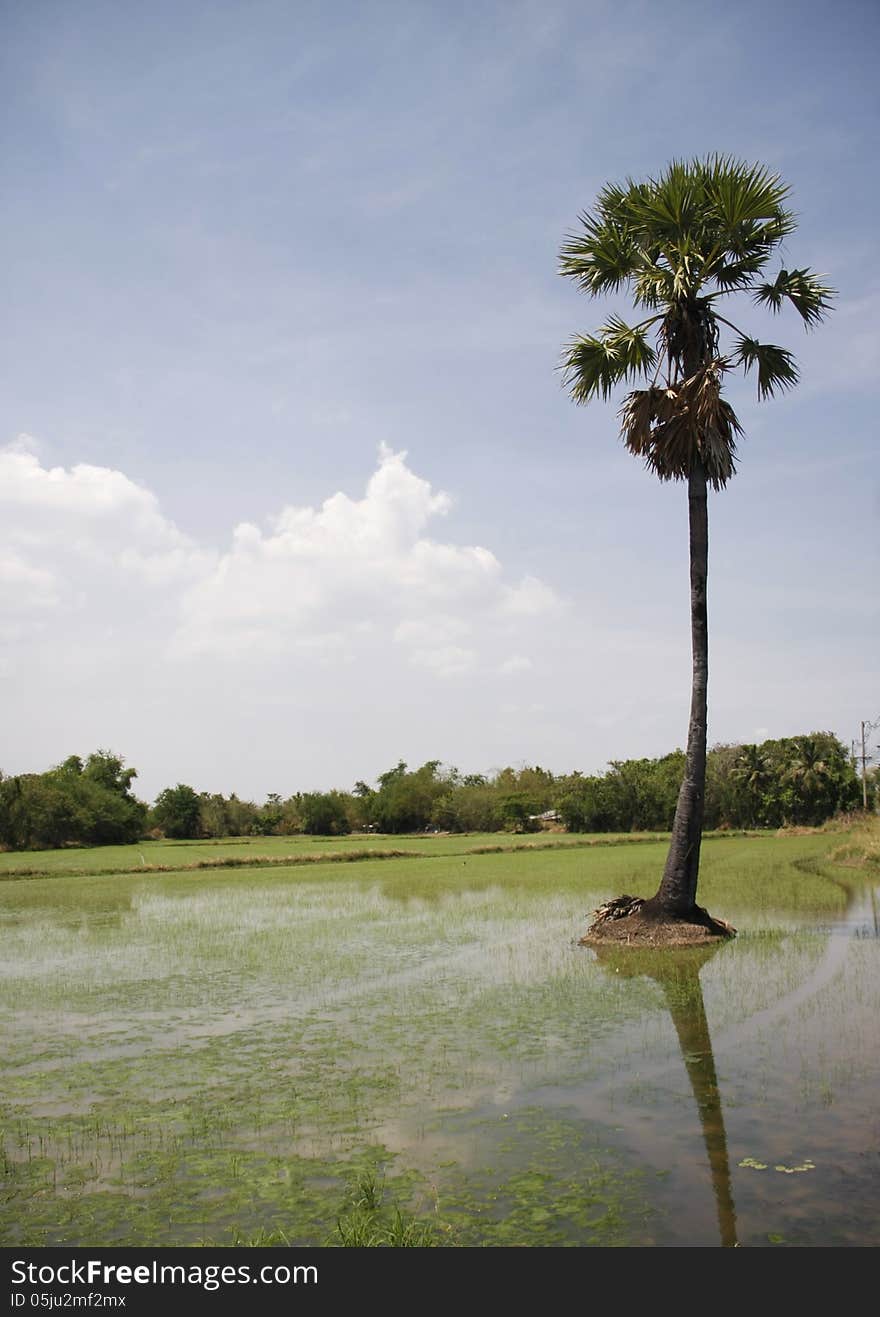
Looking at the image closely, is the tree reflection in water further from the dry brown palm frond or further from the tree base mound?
the dry brown palm frond

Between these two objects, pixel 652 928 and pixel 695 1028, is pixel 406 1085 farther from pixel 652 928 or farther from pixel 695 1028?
pixel 652 928

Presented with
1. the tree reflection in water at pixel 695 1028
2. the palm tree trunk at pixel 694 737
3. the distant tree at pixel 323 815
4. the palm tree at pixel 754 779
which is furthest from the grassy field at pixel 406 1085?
the distant tree at pixel 323 815

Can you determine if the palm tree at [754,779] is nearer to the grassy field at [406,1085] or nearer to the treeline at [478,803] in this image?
the treeline at [478,803]

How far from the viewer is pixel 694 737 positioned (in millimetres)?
19375

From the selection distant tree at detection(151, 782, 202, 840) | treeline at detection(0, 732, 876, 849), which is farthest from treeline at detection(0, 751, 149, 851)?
distant tree at detection(151, 782, 202, 840)

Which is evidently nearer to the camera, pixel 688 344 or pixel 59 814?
pixel 688 344

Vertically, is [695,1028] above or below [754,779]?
below

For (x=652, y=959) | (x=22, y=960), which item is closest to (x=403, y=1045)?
(x=652, y=959)

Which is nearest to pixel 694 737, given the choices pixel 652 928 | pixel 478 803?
pixel 652 928

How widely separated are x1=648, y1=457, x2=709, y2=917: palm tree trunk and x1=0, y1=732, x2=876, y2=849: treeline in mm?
67205

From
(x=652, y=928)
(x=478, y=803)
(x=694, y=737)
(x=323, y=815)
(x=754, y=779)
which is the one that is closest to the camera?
(x=652, y=928)

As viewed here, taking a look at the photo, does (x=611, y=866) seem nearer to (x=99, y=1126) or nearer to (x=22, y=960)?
(x=22, y=960)

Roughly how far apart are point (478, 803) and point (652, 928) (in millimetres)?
94737

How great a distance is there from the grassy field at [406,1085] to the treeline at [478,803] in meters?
64.8
